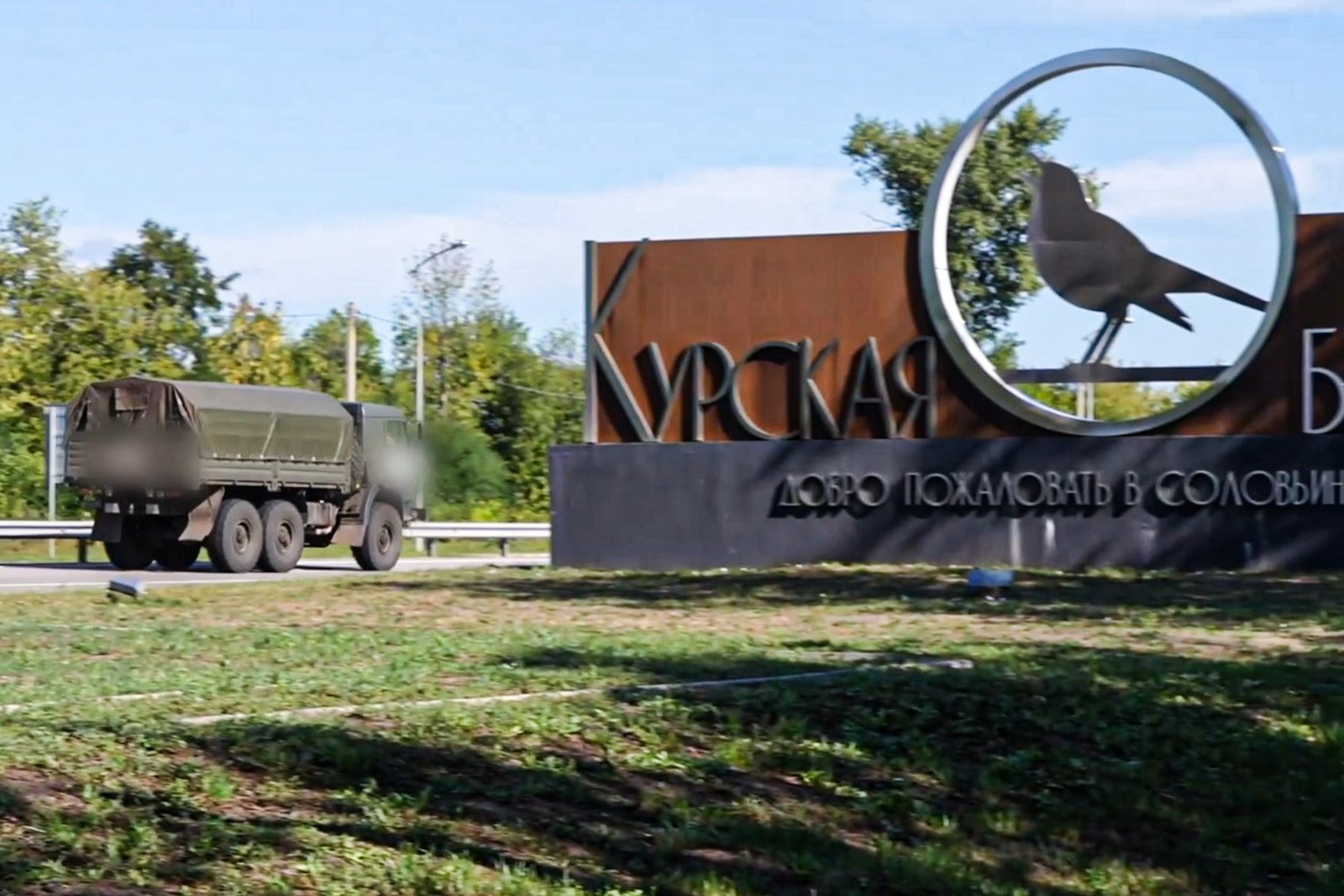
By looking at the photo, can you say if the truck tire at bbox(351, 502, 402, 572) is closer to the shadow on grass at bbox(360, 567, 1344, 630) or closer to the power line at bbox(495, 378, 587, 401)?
the shadow on grass at bbox(360, 567, 1344, 630)

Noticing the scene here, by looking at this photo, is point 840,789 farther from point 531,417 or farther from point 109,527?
point 531,417

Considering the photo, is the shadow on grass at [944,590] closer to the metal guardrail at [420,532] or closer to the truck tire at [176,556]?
the truck tire at [176,556]

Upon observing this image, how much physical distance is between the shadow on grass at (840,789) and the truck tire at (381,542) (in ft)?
61.6

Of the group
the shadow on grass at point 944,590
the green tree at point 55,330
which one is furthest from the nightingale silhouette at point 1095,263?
the green tree at point 55,330

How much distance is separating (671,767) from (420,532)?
2773 centimetres

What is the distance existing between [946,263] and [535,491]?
32.7m

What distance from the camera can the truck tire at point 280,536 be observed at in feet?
93.4

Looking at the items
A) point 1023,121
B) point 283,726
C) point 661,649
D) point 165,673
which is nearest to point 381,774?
point 283,726

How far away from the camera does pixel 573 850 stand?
353 inches

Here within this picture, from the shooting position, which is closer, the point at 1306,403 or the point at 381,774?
the point at 381,774

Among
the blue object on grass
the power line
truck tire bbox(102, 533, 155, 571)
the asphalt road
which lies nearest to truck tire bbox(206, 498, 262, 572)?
the asphalt road

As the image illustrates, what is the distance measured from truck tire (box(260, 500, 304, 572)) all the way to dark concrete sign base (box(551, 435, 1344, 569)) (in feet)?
14.1

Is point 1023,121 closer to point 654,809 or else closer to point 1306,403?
point 1306,403

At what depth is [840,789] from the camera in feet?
33.9
